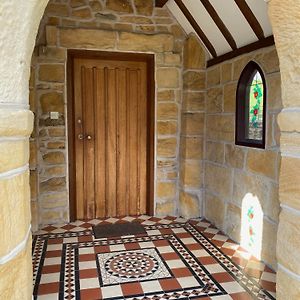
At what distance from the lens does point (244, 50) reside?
2.86 m

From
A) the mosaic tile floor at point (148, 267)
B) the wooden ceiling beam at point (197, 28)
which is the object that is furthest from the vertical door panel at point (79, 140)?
the wooden ceiling beam at point (197, 28)

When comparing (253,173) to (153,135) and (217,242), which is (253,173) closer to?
(217,242)

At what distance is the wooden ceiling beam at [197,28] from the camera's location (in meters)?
3.31

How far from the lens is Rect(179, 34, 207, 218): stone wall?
3588 millimetres

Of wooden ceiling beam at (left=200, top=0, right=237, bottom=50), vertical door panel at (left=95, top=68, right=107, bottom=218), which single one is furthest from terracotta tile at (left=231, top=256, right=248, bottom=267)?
wooden ceiling beam at (left=200, top=0, right=237, bottom=50)

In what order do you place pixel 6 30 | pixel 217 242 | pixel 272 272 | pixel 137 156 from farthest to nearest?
1. pixel 137 156
2. pixel 217 242
3. pixel 272 272
4. pixel 6 30

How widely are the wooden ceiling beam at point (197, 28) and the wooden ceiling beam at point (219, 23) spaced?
0.35 meters

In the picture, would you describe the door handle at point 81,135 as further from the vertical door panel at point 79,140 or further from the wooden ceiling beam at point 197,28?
the wooden ceiling beam at point 197,28

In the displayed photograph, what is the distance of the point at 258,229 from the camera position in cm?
271

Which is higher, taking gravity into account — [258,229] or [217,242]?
[258,229]

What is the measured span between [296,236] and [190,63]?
3.01 metres

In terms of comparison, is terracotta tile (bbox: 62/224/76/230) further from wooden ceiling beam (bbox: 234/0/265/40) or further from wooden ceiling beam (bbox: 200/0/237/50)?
wooden ceiling beam (bbox: 234/0/265/40)

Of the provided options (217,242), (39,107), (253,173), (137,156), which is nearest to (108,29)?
(39,107)

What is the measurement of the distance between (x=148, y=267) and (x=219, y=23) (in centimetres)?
A: 232
